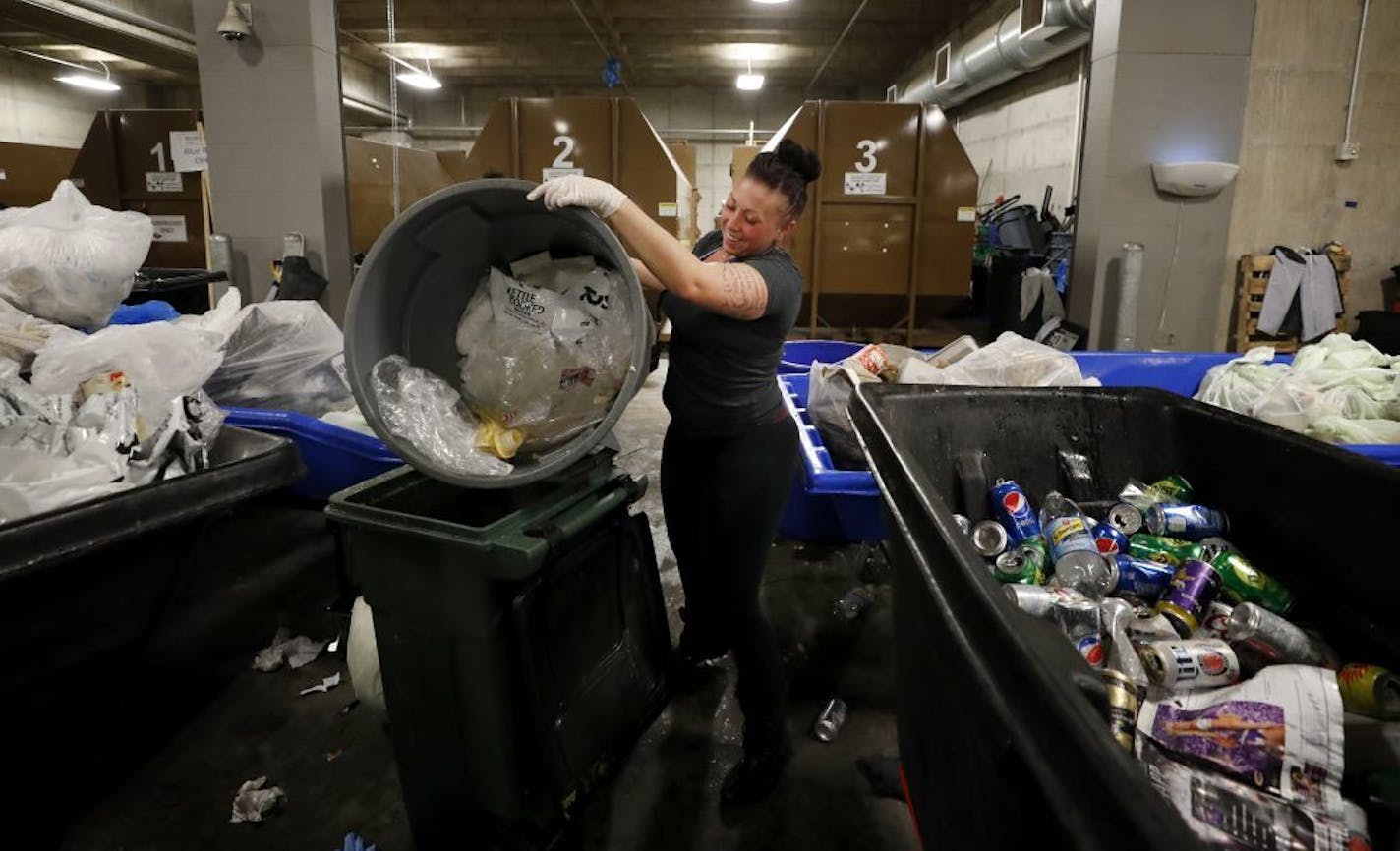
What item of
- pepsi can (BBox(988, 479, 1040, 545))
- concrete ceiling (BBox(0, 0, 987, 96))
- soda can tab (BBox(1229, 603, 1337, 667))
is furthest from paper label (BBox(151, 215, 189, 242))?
soda can tab (BBox(1229, 603, 1337, 667))

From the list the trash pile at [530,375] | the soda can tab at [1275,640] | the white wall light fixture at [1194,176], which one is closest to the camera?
the soda can tab at [1275,640]

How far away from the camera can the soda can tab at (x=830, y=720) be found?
78.5 inches

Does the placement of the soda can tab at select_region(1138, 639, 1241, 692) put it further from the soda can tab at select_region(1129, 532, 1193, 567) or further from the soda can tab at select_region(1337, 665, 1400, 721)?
the soda can tab at select_region(1129, 532, 1193, 567)

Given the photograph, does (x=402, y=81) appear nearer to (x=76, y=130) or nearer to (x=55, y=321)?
(x=76, y=130)

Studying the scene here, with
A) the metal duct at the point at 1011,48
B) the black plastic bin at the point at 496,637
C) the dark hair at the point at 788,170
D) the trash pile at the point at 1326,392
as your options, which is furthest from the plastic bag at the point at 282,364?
the metal duct at the point at 1011,48

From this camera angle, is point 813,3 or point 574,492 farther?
point 813,3

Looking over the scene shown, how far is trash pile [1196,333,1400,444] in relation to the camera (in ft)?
8.09

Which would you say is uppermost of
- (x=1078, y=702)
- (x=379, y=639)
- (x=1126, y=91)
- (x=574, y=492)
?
(x=1126, y=91)

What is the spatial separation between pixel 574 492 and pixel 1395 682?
128 cm

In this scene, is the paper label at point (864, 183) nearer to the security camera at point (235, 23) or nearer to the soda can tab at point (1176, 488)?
the security camera at point (235, 23)

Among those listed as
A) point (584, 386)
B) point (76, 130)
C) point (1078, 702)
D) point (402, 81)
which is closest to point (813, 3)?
point (402, 81)

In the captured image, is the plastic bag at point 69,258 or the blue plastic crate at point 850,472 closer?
the plastic bag at point 69,258

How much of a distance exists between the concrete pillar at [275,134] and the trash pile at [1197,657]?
4.57 m

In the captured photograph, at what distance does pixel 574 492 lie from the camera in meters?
1.48
